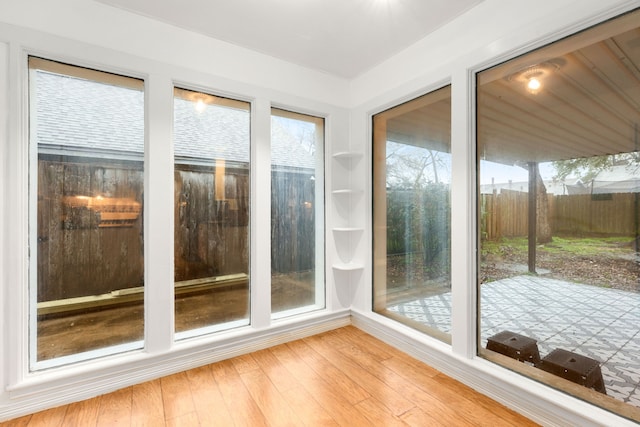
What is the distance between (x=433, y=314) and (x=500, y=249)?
0.81 metres

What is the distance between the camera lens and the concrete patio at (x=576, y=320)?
1535mm

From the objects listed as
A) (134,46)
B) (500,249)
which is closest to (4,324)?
(134,46)

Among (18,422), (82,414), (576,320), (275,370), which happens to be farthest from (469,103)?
(18,422)

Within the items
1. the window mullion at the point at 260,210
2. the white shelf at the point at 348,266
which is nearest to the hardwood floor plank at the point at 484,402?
the white shelf at the point at 348,266

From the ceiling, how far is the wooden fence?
4.64 feet

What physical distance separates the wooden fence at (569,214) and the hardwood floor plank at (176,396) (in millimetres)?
2333

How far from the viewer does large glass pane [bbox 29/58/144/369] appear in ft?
6.55

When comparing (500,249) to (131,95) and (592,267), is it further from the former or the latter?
(131,95)

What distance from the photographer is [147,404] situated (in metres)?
1.93

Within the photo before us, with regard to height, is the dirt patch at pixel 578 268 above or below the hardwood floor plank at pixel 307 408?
above

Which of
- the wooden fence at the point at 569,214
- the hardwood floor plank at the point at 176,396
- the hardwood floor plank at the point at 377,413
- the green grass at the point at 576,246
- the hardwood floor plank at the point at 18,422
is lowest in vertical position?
the hardwood floor plank at the point at 18,422

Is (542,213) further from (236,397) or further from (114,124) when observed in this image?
(114,124)

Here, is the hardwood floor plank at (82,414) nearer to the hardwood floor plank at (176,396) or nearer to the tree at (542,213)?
the hardwood floor plank at (176,396)

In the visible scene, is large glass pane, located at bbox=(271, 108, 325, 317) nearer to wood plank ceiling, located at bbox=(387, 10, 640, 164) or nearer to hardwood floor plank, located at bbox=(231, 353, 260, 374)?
hardwood floor plank, located at bbox=(231, 353, 260, 374)
